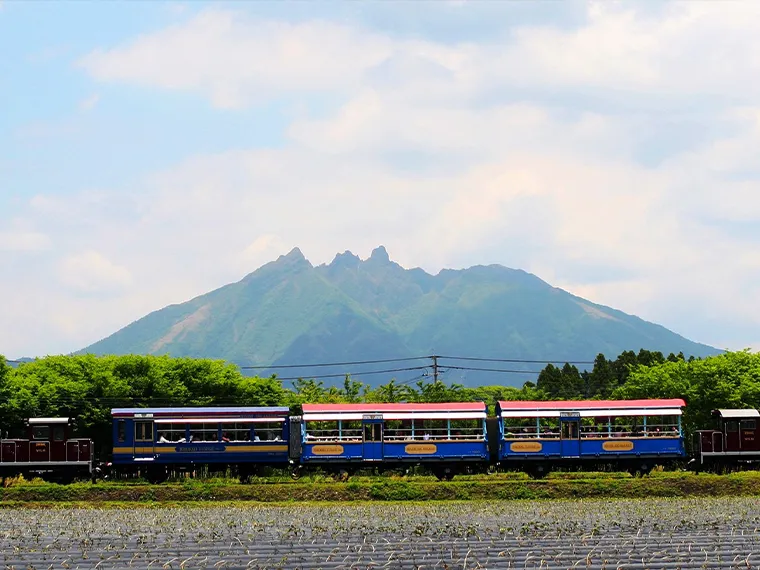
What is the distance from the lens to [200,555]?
2270cm

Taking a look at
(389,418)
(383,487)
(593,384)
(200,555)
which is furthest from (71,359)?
(593,384)

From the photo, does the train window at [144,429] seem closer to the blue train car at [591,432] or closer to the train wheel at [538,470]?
the blue train car at [591,432]

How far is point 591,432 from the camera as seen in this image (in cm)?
4994

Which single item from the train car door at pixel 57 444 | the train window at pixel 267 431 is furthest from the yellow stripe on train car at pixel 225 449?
the train car door at pixel 57 444

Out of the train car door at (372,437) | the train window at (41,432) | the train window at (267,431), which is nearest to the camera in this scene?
the train car door at (372,437)

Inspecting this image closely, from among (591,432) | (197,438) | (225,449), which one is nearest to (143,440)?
(197,438)

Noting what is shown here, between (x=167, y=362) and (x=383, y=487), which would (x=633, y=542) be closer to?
(x=383, y=487)

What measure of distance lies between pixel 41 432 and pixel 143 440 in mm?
4914

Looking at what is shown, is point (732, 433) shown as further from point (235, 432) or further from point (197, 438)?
point (197, 438)

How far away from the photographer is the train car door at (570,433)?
4975 centimetres

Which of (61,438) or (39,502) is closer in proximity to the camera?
(39,502)

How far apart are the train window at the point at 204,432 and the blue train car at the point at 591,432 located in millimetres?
13454

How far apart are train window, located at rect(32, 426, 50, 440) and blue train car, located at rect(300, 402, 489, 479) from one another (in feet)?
39.6

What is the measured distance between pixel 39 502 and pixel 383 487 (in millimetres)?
13696
